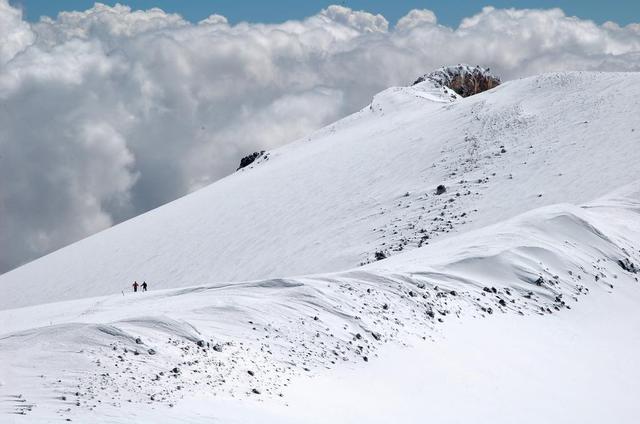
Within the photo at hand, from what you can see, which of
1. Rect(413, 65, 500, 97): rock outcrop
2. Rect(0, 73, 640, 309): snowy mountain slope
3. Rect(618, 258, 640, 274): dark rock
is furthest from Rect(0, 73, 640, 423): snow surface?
Rect(413, 65, 500, 97): rock outcrop

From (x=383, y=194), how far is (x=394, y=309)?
2288 cm

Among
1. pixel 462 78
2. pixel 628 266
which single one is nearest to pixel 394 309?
pixel 628 266

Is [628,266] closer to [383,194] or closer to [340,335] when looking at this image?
[340,335]

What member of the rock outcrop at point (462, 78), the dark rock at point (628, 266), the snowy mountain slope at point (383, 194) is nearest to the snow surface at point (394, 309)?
the dark rock at point (628, 266)

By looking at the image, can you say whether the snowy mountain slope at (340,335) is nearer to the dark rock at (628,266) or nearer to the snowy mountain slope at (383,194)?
the dark rock at (628,266)

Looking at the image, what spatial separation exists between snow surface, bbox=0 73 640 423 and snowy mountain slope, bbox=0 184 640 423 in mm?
45

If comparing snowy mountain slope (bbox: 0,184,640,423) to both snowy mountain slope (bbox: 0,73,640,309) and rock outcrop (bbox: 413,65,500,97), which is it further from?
rock outcrop (bbox: 413,65,500,97)

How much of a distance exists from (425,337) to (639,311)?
24.6ft

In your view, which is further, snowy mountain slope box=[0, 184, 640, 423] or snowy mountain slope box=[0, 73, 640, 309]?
snowy mountain slope box=[0, 73, 640, 309]

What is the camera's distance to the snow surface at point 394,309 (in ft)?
38.1

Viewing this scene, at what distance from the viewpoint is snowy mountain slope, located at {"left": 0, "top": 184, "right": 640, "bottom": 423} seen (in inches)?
435

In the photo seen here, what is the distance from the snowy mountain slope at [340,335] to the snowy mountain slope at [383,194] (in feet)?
33.4

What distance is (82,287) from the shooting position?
40562 millimetres

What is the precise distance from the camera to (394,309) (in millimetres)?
16188
